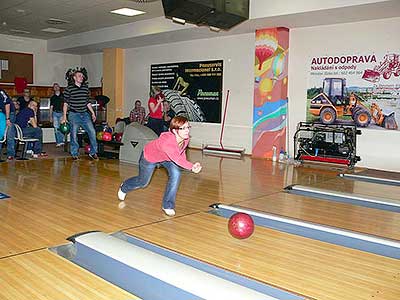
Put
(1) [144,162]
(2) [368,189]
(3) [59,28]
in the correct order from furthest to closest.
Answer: (3) [59,28] < (2) [368,189] < (1) [144,162]

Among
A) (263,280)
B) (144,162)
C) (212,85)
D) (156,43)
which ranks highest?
(156,43)

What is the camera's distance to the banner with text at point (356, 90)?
6430 millimetres

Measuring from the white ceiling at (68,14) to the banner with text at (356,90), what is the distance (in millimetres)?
3049

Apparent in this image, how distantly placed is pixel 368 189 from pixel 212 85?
452 centimetres

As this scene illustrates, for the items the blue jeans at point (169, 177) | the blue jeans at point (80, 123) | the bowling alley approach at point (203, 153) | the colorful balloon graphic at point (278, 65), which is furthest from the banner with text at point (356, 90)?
the blue jeans at point (169, 177)

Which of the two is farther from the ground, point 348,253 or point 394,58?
point 394,58

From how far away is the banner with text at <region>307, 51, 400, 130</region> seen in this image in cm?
643

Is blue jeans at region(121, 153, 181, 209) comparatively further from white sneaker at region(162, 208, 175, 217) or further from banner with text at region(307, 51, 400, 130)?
banner with text at region(307, 51, 400, 130)

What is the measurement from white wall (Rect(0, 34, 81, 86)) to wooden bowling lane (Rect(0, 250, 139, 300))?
9.38m

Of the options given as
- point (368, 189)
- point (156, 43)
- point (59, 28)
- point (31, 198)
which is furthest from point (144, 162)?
point (59, 28)

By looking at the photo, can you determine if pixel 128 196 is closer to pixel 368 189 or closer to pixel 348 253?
pixel 348 253

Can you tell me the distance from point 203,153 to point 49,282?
A: 20.5ft

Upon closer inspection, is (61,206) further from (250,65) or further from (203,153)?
(250,65)

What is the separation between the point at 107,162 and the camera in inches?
256
